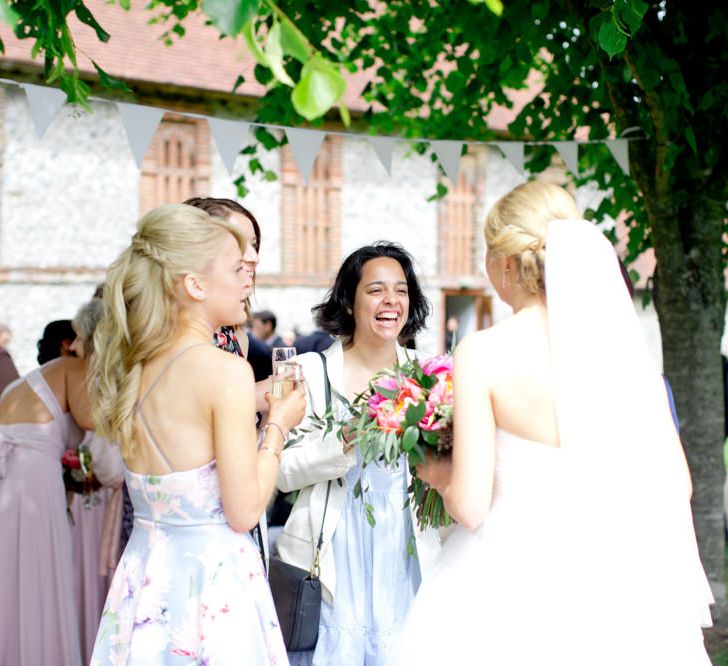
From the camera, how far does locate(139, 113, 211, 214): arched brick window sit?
18406 mm

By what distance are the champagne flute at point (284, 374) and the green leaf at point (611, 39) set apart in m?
1.71

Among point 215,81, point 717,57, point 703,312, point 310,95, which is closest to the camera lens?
point 310,95

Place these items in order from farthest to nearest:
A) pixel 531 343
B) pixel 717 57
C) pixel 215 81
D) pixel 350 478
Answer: pixel 215 81 → pixel 717 57 → pixel 350 478 → pixel 531 343

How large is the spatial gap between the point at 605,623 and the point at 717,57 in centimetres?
389

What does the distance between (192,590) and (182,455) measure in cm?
35

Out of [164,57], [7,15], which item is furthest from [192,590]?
[164,57]

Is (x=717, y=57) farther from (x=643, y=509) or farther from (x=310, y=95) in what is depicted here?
(x=310, y=95)

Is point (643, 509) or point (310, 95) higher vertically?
point (310, 95)

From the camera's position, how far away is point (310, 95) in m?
1.42

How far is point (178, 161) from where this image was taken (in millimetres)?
18703

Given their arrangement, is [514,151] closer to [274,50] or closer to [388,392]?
[388,392]

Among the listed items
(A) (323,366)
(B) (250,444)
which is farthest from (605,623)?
(A) (323,366)

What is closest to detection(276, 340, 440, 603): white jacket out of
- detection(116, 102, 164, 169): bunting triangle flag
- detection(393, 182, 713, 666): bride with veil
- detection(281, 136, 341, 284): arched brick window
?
detection(393, 182, 713, 666): bride with veil

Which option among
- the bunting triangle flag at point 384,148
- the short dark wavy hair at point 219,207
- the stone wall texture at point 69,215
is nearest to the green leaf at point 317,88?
the short dark wavy hair at point 219,207
